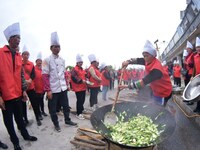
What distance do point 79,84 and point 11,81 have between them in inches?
117

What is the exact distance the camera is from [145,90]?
1143cm

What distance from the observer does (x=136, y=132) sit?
3.29m

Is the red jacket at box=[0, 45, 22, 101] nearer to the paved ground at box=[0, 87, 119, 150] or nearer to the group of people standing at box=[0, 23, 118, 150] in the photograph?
the group of people standing at box=[0, 23, 118, 150]

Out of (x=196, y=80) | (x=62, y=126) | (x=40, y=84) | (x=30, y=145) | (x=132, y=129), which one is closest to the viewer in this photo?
(x=132, y=129)

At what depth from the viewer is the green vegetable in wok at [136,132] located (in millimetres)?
3076

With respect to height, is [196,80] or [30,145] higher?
[196,80]

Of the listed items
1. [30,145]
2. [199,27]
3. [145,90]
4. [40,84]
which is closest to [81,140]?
[30,145]

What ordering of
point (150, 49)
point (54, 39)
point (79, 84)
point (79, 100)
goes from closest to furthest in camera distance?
point (150, 49) < point (54, 39) < point (79, 84) < point (79, 100)

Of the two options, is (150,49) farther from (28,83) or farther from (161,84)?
(28,83)

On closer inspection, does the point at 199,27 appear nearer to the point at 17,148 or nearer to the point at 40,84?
the point at 40,84

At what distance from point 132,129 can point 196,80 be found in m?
2.75

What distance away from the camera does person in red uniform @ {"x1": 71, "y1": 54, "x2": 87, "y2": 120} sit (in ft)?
22.0

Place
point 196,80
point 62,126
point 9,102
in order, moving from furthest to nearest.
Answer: point 62,126 < point 196,80 < point 9,102

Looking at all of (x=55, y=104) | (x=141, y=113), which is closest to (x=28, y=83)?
(x=55, y=104)
